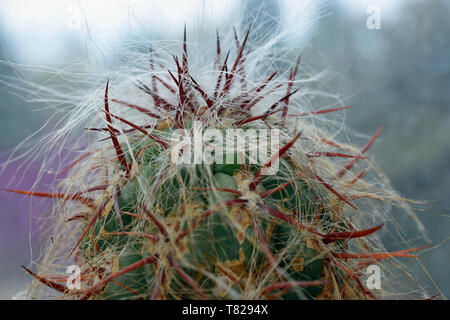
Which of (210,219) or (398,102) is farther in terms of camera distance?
(398,102)

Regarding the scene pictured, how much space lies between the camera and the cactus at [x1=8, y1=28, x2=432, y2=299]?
1.36ft

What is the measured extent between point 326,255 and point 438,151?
1.57 meters

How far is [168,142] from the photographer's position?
492 mm

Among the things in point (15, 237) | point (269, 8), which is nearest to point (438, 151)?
point (269, 8)

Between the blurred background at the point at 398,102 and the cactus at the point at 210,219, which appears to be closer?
the cactus at the point at 210,219

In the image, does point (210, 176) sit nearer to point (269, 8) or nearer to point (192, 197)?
point (192, 197)

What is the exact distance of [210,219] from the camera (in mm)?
419

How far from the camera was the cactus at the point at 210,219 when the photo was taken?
42 cm

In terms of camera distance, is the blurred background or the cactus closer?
the cactus
